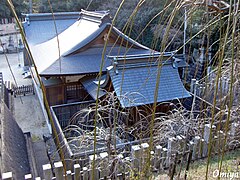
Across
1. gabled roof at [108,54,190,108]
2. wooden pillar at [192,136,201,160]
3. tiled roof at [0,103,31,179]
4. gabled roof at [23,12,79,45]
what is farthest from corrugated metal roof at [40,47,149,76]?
gabled roof at [23,12,79,45]

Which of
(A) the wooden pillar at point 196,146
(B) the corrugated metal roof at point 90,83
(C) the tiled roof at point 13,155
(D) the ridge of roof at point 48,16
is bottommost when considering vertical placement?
(C) the tiled roof at point 13,155

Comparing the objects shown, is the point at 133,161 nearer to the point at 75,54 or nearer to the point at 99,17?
the point at 75,54

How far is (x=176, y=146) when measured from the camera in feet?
9.31

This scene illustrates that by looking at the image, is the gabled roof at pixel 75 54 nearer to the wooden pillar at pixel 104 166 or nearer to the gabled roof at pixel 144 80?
the gabled roof at pixel 144 80

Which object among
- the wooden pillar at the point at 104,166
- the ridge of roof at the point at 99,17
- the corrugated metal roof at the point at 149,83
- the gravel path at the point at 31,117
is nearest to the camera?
the wooden pillar at the point at 104,166

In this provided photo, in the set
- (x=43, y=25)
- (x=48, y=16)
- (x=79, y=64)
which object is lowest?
(x=79, y=64)

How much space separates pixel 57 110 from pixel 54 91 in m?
1.00

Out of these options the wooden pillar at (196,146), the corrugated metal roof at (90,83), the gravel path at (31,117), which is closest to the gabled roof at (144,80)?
the corrugated metal roof at (90,83)

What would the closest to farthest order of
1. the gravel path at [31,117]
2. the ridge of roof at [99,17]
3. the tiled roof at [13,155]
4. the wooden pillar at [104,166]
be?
the wooden pillar at [104,166]
the tiled roof at [13,155]
the gravel path at [31,117]
the ridge of roof at [99,17]

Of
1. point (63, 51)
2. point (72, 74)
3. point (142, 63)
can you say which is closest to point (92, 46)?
point (63, 51)

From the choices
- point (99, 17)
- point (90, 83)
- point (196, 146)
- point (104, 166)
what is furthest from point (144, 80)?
point (99, 17)

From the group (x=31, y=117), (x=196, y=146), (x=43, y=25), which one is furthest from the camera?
(x=43, y=25)

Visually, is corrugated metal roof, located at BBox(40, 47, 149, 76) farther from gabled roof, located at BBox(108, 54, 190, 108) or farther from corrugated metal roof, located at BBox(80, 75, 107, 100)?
gabled roof, located at BBox(108, 54, 190, 108)

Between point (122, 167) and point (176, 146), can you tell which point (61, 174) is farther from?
point (176, 146)
